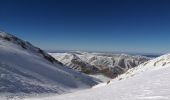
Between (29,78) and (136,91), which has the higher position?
(136,91)

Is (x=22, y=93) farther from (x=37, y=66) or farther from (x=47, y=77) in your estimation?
(x=37, y=66)

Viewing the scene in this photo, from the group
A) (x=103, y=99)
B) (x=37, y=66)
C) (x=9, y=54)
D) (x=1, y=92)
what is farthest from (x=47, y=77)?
(x=103, y=99)

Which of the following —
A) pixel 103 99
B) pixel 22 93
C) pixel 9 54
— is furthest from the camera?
pixel 9 54

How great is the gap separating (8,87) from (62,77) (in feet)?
72.3

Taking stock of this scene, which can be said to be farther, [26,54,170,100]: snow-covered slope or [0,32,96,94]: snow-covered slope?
[0,32,96,94]: snow-covered slope

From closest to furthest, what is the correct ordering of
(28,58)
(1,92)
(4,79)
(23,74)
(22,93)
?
(1,92), (22,93), (4,79), (23,74), (28,58)

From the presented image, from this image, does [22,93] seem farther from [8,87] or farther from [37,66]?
[37,66]

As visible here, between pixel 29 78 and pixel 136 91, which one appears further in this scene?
pixel 29 78

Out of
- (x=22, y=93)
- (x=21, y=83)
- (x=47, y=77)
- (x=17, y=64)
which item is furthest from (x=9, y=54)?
(x=22, y=93)

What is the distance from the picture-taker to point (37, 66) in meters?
56.8

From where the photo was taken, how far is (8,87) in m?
36.4

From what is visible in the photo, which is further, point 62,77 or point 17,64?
point 62,77

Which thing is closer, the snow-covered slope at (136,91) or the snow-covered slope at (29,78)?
the snow-covered slope at (136,91)

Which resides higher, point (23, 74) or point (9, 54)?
point (9, 54)
